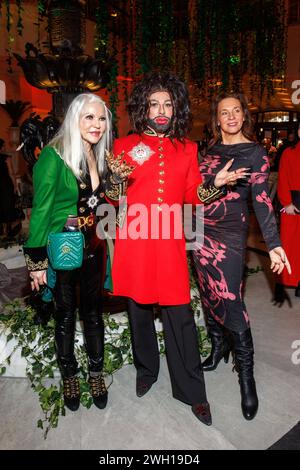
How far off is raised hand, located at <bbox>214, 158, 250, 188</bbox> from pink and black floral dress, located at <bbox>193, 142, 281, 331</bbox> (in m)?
0.25

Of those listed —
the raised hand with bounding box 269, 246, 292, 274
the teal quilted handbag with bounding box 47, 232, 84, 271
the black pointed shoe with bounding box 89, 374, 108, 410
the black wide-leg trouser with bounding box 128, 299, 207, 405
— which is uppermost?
the teal quilted handbag with bounding box 47, 232, 84, 271

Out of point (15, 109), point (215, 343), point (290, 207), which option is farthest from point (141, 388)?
point (15, 109)

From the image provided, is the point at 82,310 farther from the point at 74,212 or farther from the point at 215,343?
the point at 215,343

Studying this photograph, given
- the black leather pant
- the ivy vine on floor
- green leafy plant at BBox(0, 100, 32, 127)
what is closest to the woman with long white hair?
the black leather pant

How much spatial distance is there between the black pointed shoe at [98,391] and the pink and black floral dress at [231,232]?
2.69 feet

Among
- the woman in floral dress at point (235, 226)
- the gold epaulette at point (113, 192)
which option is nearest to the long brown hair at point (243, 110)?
the woman in floral dress at point (235, 226)

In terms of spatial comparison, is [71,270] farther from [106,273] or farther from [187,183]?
[187,183]

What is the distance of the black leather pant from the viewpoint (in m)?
2.23

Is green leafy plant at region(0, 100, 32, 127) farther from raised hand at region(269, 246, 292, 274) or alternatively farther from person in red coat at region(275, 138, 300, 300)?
raised hand at region(269, 246, 292, 274)

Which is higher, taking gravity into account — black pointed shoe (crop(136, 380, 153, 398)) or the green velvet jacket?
the green velvet jacket

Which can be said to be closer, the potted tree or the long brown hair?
the long brown hair

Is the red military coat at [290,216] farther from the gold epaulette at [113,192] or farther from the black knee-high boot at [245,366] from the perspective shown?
Result: the gold epaulette at [113,192]
